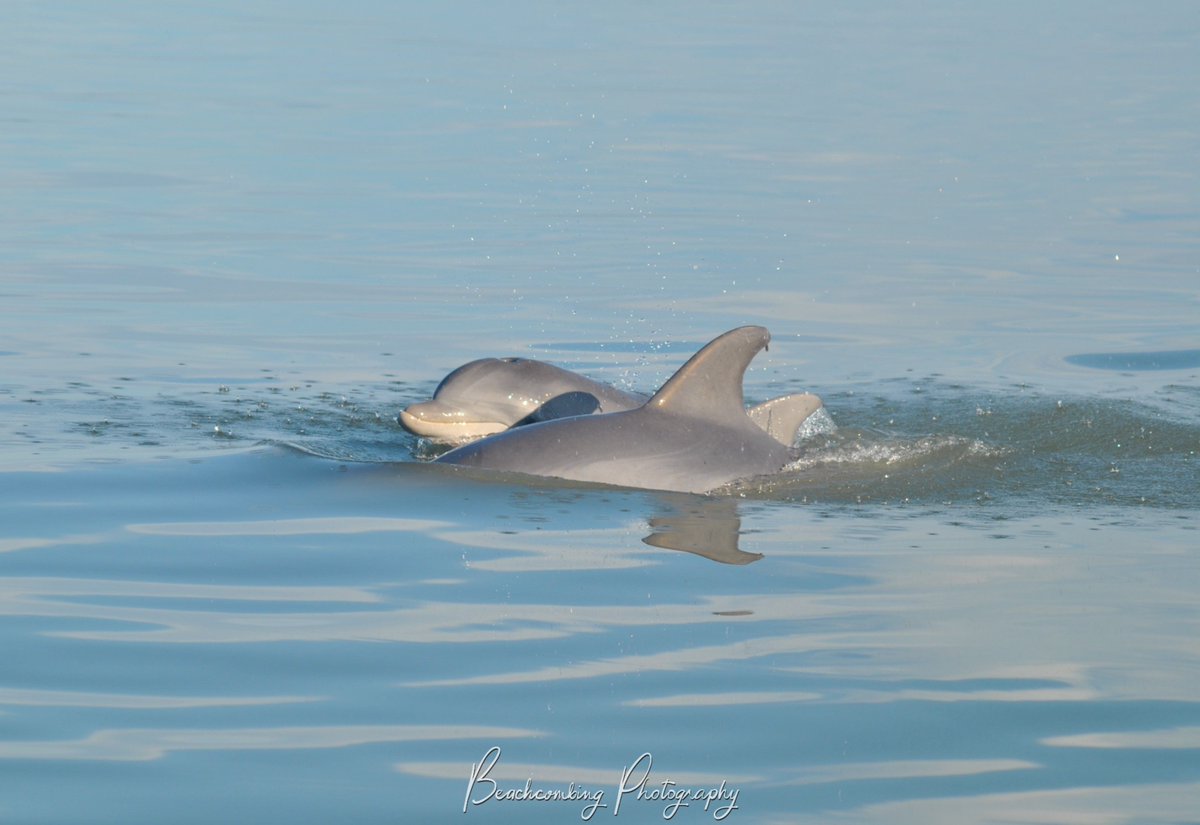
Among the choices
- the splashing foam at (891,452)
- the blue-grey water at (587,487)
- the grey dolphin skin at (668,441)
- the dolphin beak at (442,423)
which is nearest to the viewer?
the blue-grey water at (587,487)

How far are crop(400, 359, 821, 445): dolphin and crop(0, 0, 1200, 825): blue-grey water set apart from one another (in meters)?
0.24

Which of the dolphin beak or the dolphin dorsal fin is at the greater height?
the dolphin dorsal fin

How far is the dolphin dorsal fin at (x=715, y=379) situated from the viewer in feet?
36.8

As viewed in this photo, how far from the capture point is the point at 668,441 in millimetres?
11312

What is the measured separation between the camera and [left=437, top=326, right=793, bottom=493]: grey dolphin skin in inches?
440

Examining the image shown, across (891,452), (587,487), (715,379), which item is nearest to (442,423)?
(587,487)

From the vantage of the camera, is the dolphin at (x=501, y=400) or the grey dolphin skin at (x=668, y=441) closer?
the grey dolphin skin at (x=668, y=441)

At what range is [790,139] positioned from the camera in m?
31.4

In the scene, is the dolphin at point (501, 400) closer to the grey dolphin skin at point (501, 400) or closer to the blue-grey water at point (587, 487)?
the grey dolphin skin at point (501, 400)

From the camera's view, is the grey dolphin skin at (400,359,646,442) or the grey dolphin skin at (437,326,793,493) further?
the grey dolphin skin at (400,359,646,442)

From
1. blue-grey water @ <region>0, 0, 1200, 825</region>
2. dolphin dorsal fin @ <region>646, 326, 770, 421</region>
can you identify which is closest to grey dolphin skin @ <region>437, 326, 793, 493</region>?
dolphin dorsal fin @ <region>646, 326, 770, 421</region>

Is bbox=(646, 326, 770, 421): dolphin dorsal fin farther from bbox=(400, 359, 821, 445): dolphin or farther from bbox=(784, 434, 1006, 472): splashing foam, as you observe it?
bbox=(400, 359, 821, 445): dolphin

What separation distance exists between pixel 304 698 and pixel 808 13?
56467 millimetres

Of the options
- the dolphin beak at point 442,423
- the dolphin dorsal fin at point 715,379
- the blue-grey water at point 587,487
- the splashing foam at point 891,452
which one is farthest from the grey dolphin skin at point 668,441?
the dolphin beak at point 442,423
